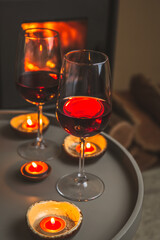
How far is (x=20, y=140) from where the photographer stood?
0.99m

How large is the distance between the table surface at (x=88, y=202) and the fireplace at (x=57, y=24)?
939 millimetres

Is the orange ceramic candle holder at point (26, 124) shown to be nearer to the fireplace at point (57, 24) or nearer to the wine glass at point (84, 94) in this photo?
the wine glass at point (84, 94)

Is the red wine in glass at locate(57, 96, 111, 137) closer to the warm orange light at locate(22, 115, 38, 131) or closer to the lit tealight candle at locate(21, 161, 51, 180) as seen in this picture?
the lit tealight candle at locate(21, 161, 51, 180)

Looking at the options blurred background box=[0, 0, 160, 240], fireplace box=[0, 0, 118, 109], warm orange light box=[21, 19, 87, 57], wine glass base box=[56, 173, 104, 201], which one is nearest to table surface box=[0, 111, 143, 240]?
wine glass base box=[56, 173, 104, 201]

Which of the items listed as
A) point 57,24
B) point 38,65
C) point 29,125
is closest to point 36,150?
point 29,125

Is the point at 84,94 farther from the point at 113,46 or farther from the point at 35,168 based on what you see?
the point at 113,46

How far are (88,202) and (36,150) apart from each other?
0.78 ft

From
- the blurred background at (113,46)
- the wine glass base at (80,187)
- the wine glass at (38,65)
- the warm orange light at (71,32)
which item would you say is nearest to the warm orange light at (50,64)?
the wine glass at (38,65)

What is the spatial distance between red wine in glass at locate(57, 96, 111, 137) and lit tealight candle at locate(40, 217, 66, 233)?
17cm

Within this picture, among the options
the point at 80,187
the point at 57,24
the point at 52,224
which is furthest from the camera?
the point at 57,24

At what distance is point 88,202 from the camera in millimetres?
779

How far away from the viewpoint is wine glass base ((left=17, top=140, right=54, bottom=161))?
93cm

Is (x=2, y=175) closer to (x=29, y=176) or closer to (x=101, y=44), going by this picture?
(x=29, y=176)

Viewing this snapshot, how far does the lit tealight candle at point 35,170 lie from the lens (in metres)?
0.82
